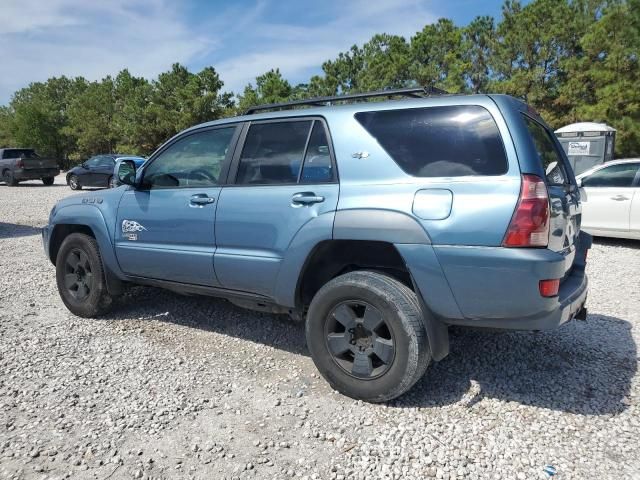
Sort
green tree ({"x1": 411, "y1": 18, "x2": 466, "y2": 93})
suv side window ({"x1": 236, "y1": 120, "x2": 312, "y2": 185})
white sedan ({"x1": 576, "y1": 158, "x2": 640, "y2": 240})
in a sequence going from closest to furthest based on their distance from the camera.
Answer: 1. suv side window ({"x1": 236, "y1": 120, "x2": 312, "y2": 185})
2. white sedan ({"x1": 576, "y1": 158, "x2": 640, "y2": 240})
3. green tree ({"x1": 411, "y1": 18, "x2": 466, "y2": 93})

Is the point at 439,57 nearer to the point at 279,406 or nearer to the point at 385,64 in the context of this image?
the point at 385,64

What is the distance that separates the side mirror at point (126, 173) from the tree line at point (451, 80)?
17727 mm

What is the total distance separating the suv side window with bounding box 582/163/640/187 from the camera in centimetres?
794

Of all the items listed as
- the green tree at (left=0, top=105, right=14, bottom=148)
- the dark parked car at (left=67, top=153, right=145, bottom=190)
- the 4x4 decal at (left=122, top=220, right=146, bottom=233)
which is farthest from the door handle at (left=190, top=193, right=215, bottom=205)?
the green tree at (left=0, top=105, right=14, bottom=148)

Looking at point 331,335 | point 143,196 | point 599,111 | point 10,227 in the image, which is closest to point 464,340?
point 331,335

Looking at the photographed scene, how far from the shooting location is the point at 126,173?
4.11 m

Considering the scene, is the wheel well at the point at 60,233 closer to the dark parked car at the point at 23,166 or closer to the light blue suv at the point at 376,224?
the light blue suv at the point at 376,224

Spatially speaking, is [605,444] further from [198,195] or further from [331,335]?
[198,195]

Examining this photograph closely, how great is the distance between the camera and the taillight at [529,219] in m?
2.53

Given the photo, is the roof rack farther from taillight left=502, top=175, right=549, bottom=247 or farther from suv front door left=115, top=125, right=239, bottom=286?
taillight left=502, top=175, right=549, bottom=247

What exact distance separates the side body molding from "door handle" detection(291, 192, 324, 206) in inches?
7.3

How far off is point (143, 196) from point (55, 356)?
144 centimetres

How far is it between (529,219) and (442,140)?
2.26 ft

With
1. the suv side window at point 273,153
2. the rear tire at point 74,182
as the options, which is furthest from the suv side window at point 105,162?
the suv side window at point 273,153
